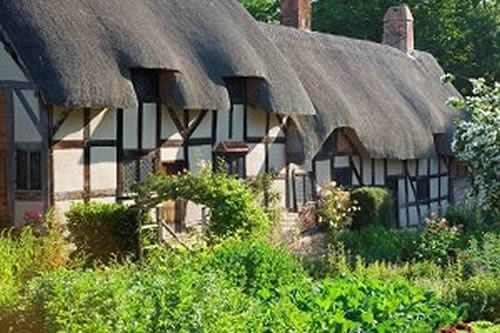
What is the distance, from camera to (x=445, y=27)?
35094mm

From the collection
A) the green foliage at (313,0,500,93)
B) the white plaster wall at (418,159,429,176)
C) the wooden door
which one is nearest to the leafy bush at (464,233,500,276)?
the wooden door

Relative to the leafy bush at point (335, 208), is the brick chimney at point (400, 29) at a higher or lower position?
higher

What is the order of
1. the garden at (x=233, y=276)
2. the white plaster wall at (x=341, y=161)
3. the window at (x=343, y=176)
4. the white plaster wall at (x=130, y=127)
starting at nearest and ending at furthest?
the garden at (x=233, y=276)
the white plaster wall at (x=130, y=127)
the white plaster wall at (x=341, y=161)
the window at (x=343, y=176)

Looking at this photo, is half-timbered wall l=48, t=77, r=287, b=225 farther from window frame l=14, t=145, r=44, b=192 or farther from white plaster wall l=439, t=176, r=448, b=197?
white plaster wall l=439, t=176, r=448, b=197

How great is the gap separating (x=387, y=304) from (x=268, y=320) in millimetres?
1891

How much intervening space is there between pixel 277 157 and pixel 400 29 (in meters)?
11.7

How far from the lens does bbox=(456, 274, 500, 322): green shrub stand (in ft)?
30.1

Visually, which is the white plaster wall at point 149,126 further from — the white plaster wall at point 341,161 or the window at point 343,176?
the window at point 343,176

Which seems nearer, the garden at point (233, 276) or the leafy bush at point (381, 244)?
the garden at point (233, 276)

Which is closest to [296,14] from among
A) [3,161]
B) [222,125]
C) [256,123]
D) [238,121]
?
[256,123]

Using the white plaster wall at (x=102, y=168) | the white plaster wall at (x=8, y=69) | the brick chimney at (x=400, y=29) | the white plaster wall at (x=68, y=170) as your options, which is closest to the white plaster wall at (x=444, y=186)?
the brick chimney at (x=400, y=29)

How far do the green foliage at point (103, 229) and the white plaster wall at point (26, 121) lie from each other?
51.7 inches

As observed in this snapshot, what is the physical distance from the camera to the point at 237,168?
58.1 feet

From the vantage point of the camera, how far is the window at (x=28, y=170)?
13.8m
